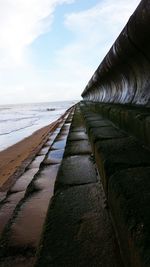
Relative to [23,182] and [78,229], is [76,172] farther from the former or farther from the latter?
[23,182]

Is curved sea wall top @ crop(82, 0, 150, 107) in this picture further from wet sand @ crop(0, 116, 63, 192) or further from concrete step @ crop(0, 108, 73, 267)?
wet sand @ crop(0, 116, 63, 192)

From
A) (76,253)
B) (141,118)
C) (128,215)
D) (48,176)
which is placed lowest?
(48,176)

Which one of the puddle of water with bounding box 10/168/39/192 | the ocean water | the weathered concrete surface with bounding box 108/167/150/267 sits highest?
the weathered concrete surface with bounding box 108/167/150/267

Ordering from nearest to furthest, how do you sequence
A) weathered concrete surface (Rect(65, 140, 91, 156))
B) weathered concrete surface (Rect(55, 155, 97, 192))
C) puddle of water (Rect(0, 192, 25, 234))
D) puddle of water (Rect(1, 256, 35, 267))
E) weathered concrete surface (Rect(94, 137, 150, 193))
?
puddle of water (Rect(1, 256, 35, 267))
weathered concrete surface (Rect(94, 137, 150, 193))
weathered concrete surface (Rect(55, 155, 97, 192))
puddle of water (Rect(0, 192, 25, 234))
weathered concrete surface (Rect(65, 140, 91, 156))

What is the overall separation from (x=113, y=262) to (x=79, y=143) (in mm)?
2337

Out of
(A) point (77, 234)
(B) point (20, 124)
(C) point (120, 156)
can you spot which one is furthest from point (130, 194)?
(B) point (20, 124)

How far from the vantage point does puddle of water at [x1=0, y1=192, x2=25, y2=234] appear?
2.13 metres

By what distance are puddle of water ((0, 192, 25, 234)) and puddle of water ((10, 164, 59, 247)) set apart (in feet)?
0.81

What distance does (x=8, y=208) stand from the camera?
239 cm

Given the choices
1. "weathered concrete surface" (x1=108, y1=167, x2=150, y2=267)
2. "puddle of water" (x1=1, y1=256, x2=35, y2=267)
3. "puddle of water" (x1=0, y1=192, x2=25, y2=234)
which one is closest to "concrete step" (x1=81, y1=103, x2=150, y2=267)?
"weathered concrete surface" (x1=108, y1=167, x2=150, y2=267)

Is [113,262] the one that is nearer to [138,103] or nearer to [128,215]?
[128,215]

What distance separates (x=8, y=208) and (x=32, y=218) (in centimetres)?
66

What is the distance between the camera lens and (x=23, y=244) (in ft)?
4.88

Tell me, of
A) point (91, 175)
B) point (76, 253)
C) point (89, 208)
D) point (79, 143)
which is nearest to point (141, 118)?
point (91, 175)
